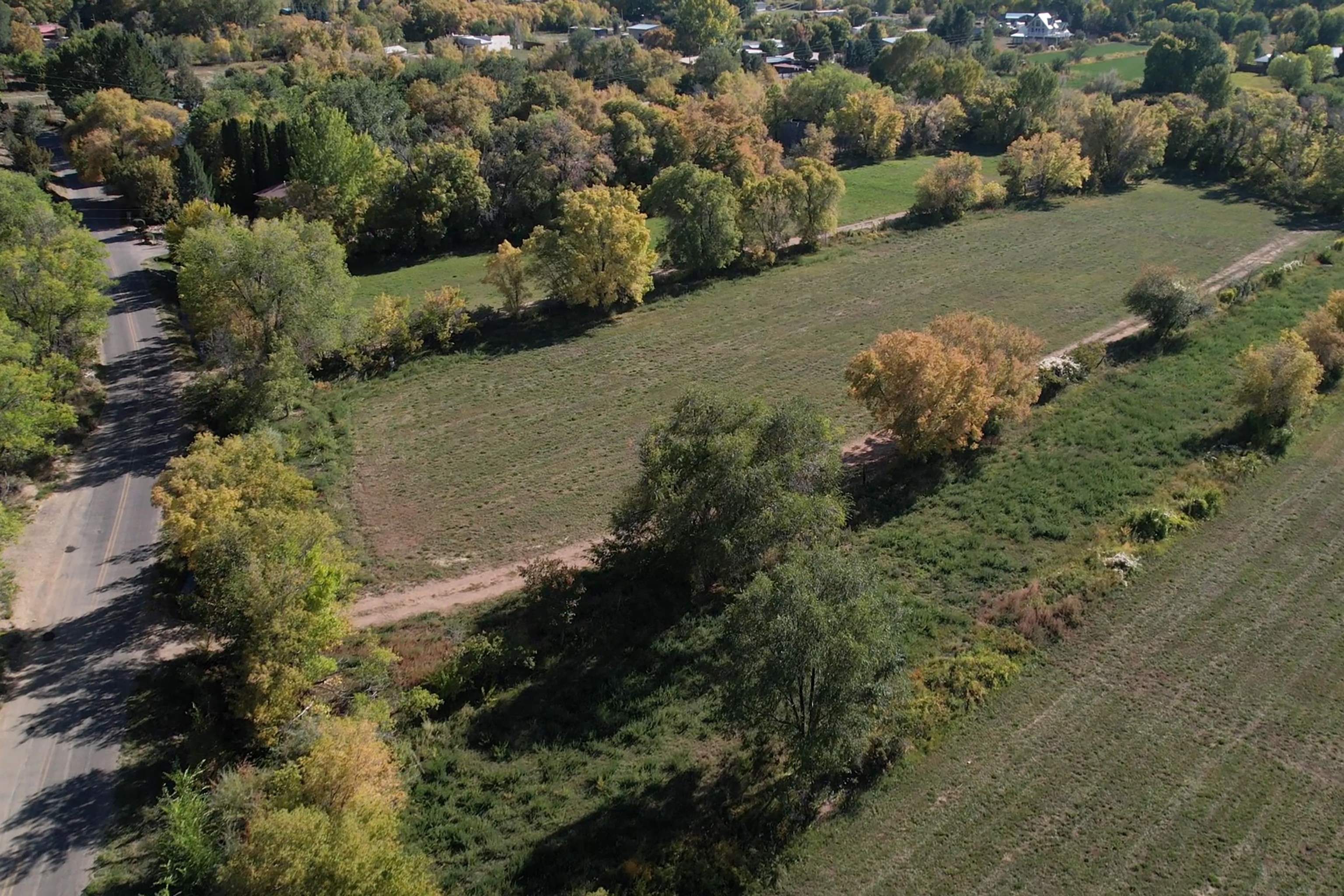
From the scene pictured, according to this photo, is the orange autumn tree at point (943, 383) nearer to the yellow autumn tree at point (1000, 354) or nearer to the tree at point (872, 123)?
the yellow autumn tree at point (1000, 354)

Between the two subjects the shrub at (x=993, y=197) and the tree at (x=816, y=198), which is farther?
the shrub at (x=993, y=197)

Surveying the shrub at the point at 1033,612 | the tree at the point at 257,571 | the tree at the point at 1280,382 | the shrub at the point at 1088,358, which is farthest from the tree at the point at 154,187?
the tree at the point at 1280,382

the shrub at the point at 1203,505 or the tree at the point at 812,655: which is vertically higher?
the tree at the point at 812,655

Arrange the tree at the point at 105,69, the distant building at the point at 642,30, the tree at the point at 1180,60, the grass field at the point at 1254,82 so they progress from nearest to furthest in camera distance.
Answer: the tree at the point at 105,69
the tree at the point at 1180,60
the grass field at the point at 1254,82
the distant building at the point at 642,30

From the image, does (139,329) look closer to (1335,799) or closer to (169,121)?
(169,121)

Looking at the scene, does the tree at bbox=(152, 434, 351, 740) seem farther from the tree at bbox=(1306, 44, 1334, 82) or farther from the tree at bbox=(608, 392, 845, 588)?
the tree at bbox=(1306, 44, 1334, 82)

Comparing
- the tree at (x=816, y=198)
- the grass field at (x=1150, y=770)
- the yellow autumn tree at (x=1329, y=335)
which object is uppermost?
the tree at (x=816, y=198)

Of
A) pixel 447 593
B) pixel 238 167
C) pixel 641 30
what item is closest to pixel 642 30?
pixel 641 30
